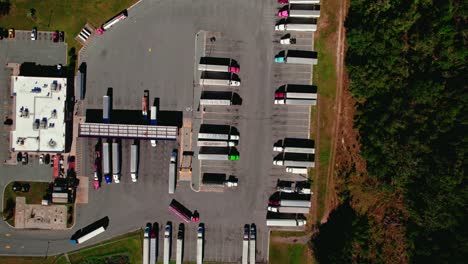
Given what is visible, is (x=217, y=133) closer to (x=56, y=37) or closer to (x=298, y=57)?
(x=298, y=57)

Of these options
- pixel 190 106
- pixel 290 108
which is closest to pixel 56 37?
pixel 190 106

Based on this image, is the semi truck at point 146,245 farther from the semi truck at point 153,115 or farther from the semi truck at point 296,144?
the semi truck at point 296,144

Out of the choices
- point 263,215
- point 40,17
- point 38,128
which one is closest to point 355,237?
point 263,215

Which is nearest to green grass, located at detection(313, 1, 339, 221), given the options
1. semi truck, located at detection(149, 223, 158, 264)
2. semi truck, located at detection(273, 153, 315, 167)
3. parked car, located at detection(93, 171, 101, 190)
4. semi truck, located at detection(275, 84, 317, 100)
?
semi truck, located at detection(275, 84, 317, 100)

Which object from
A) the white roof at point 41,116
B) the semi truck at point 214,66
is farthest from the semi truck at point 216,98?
the white roof at point 41,116

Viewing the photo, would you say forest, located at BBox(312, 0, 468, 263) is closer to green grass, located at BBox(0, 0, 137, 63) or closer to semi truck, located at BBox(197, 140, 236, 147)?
semi truck, located at BBox(197, 140, 236, 147)

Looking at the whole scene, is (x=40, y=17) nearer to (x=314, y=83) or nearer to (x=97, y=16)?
(x=97, y=16)
